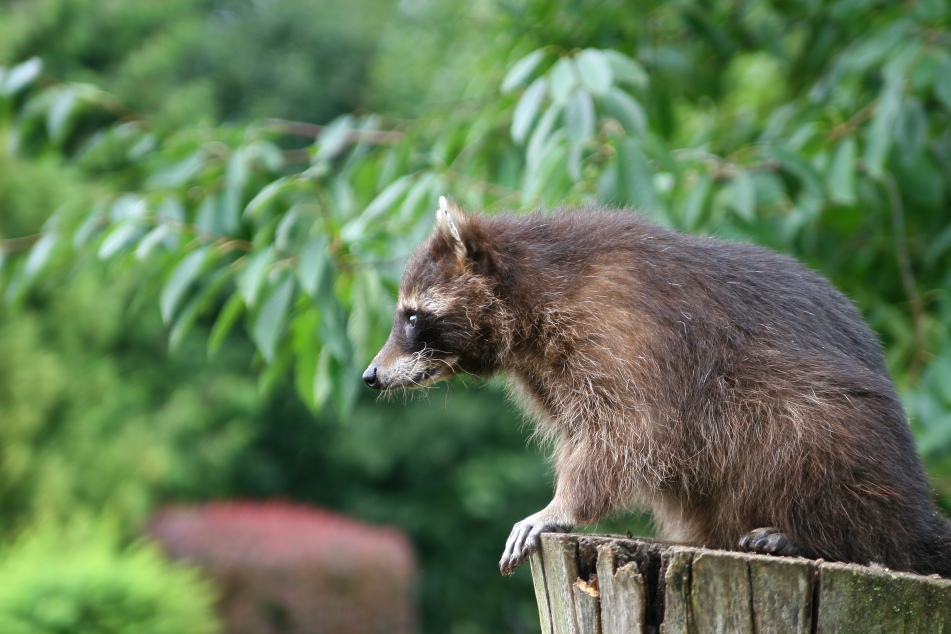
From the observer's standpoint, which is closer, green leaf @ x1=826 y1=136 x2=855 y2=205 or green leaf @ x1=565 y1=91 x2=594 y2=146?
green leaf @ x1=565 y1=91 x2=594 y2=146

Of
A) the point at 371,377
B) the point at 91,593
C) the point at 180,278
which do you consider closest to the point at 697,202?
the point at 371,377

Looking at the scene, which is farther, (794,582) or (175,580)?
(175,580)

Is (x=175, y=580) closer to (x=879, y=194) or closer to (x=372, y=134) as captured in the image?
(x=372, y=134)

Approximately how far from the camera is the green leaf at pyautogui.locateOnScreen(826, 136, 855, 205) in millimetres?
4758

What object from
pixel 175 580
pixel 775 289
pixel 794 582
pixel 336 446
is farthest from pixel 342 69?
pixel 794 582

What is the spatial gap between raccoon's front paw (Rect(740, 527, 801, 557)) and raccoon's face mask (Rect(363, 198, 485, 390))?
140cm

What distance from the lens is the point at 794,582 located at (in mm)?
2691

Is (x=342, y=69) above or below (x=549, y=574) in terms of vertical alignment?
below

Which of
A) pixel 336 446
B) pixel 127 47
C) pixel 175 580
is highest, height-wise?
pixel 127 47

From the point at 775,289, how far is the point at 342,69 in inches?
617

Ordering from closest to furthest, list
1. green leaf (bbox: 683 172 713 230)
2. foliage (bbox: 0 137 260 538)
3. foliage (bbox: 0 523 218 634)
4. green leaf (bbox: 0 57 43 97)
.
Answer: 1. green leaf (bbox: 683 172 713 230)
2. green leaf (bbox: 0 57 43 97)
3. foliage (bbox: 0 523 218 634)
4. foliage (bbox: 0 137 260 538)

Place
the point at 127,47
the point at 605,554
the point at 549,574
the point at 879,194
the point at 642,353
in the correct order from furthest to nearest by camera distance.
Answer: the point at 127,47 < the point at 879,194 < the point at 642,353 < the point at 549,574 < the point at 605,554

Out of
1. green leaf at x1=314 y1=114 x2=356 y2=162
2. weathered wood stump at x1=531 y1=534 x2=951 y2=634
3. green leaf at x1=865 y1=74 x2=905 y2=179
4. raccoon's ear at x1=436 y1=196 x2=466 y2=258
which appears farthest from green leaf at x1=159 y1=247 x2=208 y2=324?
green leaf at x1=865 y1=74 x2=905 y2=179

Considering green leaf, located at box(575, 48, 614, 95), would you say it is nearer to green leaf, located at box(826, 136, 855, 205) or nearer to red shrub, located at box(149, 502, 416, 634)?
green leaf, located at box(826, 136, 855, 205)
